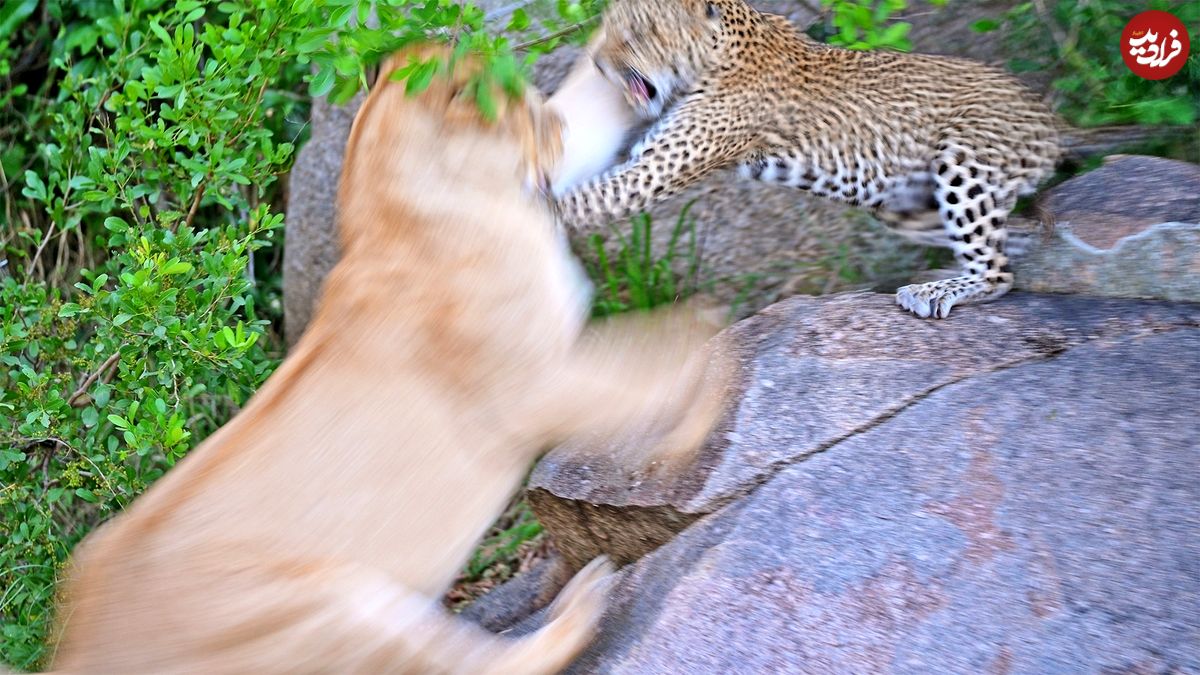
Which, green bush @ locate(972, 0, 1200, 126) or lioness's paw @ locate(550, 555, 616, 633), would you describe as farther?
green bush @ locate(972, 0, 1200, 126)

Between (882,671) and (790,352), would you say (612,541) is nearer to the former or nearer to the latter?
(790,352)

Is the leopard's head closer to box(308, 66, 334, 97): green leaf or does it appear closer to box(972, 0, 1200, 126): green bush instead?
box(308, 66, 334, 97): green leaf

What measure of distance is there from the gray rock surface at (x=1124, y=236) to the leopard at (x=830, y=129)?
0.17 meters

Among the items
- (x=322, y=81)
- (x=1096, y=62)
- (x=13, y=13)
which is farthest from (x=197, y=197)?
(x=1096, y=62)

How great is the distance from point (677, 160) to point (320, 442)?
1833 mm

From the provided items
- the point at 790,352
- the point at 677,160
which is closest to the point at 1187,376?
the point at 790,352

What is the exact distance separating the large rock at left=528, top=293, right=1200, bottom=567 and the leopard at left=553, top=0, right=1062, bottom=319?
0.75 feet

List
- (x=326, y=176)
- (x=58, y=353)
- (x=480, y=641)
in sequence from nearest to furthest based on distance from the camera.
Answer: (x=480, y=641)
(x=58, y=353)
(x=326, y=176)

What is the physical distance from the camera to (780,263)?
5605mm

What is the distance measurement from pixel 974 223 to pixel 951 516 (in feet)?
4.45

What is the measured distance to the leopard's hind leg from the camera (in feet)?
13.8

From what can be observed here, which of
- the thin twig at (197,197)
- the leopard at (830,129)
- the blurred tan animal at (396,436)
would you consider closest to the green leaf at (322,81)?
the blurred tan animal at (396,436)

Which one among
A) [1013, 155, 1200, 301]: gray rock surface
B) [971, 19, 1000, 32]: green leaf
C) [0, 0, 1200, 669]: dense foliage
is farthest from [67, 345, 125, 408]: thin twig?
[971, 19, 1000, 32]: green leaf

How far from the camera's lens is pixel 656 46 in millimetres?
4422
